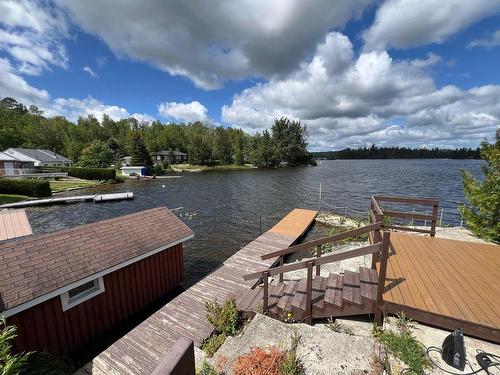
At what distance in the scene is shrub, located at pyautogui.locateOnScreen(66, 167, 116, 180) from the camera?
142 ft

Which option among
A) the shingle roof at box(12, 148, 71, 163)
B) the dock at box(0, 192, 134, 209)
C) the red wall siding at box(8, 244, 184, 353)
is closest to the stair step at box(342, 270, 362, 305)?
the red wall siding at box(8, 244, 184, 353)

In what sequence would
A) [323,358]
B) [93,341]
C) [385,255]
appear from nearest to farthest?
[323,358], [385,255], [93,341]

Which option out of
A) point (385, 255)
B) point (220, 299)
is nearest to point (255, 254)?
point (220, 299)

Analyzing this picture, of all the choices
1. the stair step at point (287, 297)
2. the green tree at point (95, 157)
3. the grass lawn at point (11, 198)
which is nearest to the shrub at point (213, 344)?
the stair step at point (287, 297)

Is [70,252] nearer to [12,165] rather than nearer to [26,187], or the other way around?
[26,187]

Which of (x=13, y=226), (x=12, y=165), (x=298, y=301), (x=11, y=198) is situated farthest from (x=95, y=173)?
(x=298, y=301)

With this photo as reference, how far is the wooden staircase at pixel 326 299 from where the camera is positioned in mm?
4875

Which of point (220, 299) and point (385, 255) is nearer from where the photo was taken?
point (385, 255)

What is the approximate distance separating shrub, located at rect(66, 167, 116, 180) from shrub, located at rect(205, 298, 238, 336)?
4460 cm

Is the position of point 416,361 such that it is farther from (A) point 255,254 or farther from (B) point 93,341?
(A) point 255,254

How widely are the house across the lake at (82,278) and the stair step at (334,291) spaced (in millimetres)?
5546

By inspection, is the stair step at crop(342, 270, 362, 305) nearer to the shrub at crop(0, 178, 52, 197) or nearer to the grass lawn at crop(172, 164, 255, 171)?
the shrub at crop(0, 178, 52, 197)

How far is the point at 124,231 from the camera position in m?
7.93

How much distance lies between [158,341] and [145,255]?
256cm
